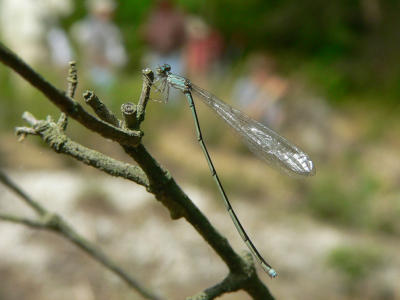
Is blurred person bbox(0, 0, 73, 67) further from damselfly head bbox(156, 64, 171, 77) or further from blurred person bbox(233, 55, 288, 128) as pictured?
damselfly head bbox(156, 64, 171, 77)

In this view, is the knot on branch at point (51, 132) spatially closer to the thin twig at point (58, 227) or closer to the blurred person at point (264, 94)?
the thin twig at point (58, 227)

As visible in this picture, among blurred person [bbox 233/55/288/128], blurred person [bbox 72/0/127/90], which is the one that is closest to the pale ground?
blurred person [bbox 233/55/288/128]

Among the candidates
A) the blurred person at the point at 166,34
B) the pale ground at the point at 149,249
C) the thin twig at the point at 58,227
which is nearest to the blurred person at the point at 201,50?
the blurred person at the point at 166,34

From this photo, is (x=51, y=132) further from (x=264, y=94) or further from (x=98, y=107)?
(x=264, y=94)

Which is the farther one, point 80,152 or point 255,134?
point 255,134

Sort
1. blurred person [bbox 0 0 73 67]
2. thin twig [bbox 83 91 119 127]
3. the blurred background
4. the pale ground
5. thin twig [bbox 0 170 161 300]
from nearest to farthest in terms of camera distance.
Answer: thin twig [bbox 83 91 119 127] → thin twig [bbox 0 170 161 300] → the pale ground → the blurred background → blurred person [bbox 0 0 73 67]

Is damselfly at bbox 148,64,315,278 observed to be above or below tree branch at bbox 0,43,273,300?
above

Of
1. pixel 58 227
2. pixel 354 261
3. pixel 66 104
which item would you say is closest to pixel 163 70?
pixel 58 227
